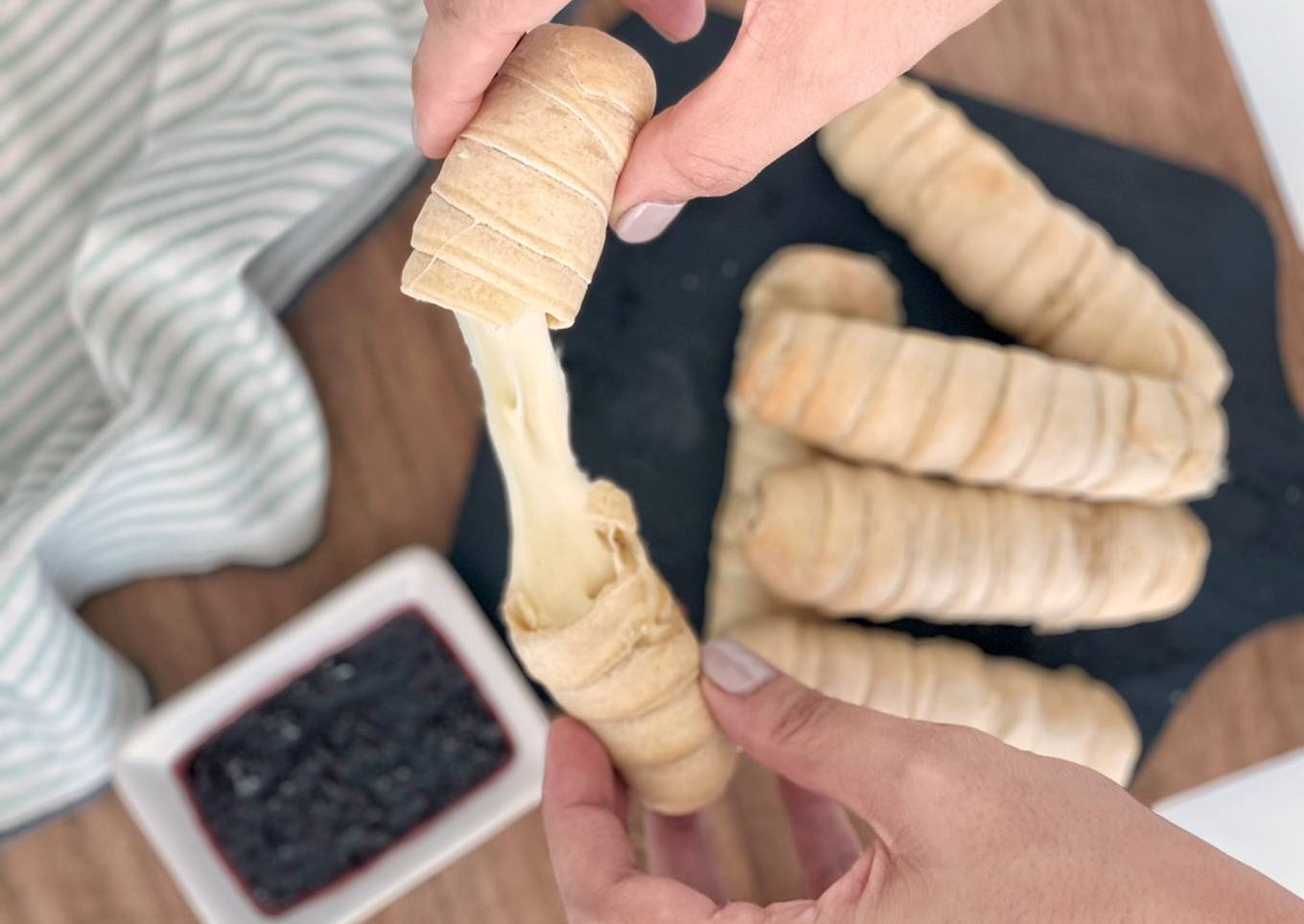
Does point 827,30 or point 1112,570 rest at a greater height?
point 827,30

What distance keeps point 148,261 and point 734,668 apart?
590 millimetres

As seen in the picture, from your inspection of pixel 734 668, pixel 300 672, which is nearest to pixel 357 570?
pixel 300 672

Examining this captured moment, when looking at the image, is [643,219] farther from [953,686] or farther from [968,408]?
[953,686]

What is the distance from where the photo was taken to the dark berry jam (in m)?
0.96

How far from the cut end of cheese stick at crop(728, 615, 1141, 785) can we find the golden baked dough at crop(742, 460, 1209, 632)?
0.11 ft

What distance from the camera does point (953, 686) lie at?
3.42 feet

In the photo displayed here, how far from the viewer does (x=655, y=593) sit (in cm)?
76

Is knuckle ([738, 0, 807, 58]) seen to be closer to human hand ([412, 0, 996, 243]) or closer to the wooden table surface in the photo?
human hand ([412, 0, 996, 243])

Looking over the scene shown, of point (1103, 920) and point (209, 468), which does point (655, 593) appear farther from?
point (209, 468)

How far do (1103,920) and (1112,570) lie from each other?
59 centimetres

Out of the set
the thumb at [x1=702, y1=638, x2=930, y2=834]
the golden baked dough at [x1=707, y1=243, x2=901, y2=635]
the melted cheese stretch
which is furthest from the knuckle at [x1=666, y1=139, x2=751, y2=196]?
the golden baked dough at [x1=707, y1=243, x2=901, y2=635]

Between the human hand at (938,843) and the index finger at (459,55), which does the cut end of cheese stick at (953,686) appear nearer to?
the human hand at (938,843)

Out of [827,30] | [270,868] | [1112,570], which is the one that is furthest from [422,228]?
[1112,570]

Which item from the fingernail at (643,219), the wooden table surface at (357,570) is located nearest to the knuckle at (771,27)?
the fingernail at (643,219)
